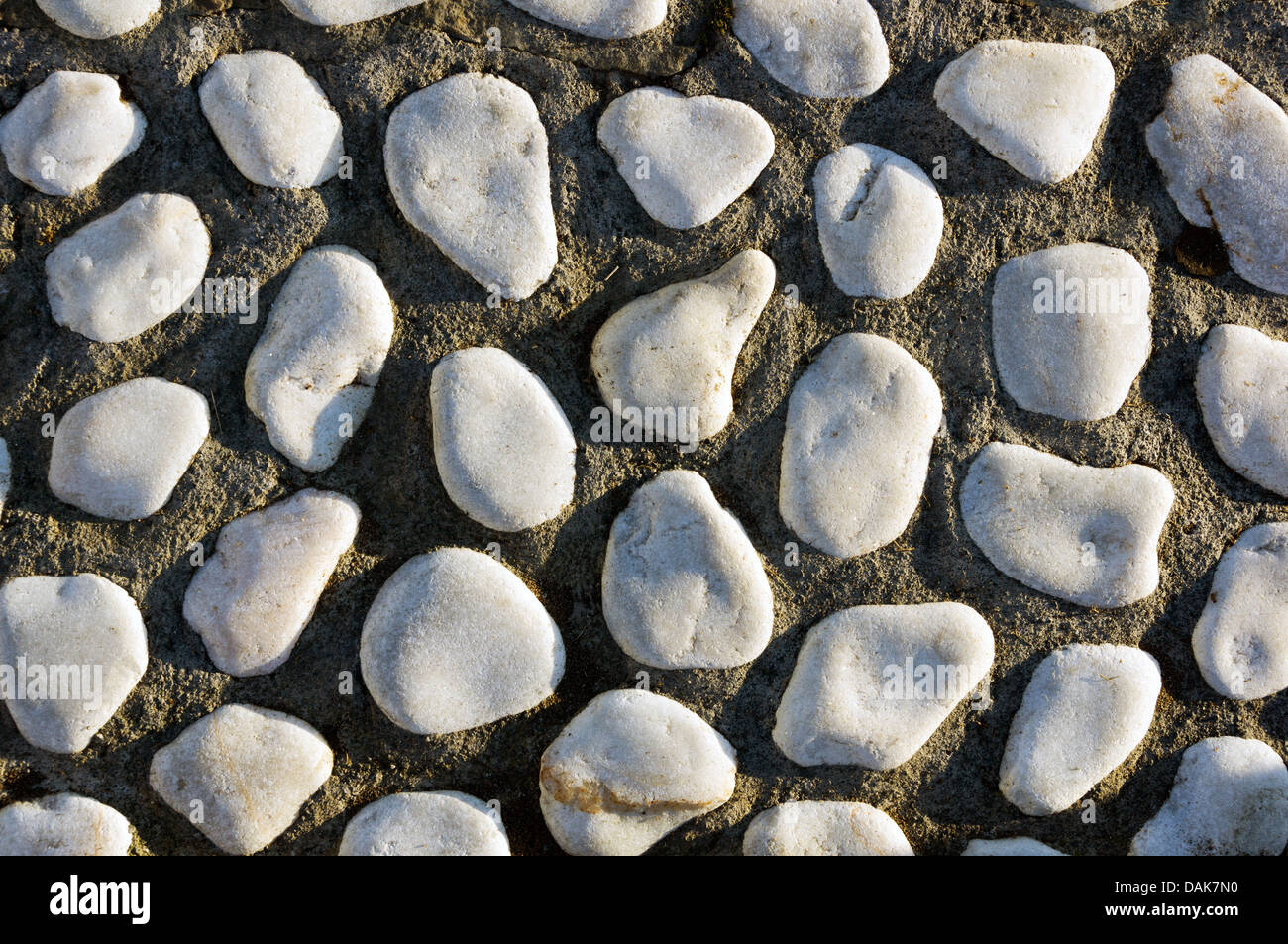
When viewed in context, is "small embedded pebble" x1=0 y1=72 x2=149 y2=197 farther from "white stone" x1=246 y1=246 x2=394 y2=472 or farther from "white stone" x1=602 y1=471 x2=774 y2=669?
"white stone" x1=602 y1=471 x2=774 y2=669

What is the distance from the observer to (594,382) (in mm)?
1022

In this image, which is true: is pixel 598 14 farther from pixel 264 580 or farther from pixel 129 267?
pixel 264 580

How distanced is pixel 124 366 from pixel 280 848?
0.53m

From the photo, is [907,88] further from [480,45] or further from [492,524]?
[492,524]

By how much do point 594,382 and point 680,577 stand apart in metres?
0.23

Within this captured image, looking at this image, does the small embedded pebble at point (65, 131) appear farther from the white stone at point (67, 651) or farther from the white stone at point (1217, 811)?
the white stone at point (1217, 811)

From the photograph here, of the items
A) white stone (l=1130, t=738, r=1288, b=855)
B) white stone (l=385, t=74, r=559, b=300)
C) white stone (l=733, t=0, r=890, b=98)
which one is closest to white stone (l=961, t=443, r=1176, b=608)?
white stone (l=1130, t=738, r=1288, b=855)

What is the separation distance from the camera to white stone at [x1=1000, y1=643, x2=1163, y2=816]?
1.04 meters

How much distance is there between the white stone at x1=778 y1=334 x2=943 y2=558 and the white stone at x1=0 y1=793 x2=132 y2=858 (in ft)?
2.52

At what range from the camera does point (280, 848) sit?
1006 millimetres

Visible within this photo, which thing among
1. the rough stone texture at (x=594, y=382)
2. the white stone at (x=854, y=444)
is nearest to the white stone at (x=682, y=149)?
the rough stone texture at (x=594, y=382)

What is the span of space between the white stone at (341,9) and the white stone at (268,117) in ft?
0.16

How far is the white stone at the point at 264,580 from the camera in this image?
3.20ft

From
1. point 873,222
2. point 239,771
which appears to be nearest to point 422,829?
point 239,771
